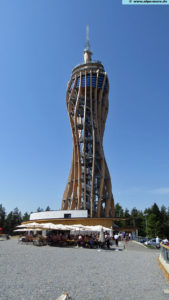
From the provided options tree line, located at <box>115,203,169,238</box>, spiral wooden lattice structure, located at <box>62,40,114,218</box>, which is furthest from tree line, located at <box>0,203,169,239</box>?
spiral wooden lattice structure, located at <box>62,40,114,218</box>

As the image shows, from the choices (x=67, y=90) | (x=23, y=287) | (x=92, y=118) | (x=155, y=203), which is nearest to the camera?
(x=23, y=287)

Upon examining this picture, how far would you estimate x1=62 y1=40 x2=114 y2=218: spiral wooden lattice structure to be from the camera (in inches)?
1706

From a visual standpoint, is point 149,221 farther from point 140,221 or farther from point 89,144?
point 89,144

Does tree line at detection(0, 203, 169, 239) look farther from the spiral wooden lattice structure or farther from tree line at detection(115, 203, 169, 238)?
the spiral wooden lattice structure

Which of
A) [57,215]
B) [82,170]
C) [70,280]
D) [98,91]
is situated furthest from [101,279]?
[98,91]

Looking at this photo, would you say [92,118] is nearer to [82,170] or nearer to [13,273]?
[82,170]

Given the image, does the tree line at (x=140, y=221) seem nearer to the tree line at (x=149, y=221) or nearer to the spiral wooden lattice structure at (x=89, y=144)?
the tree line at (x=149, y=221)

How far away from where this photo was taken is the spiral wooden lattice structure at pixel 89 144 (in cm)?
4334

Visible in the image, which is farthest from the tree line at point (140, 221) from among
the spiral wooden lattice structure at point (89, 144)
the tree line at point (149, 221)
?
the spiral wooden lattice structure at point (89, 144)

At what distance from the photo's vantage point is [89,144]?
47.5 m

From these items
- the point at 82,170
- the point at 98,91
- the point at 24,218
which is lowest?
the point at 24,218

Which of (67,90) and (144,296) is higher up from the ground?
(67,90)

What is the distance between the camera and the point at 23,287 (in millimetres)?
5910

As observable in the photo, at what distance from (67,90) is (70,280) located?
142 feet
